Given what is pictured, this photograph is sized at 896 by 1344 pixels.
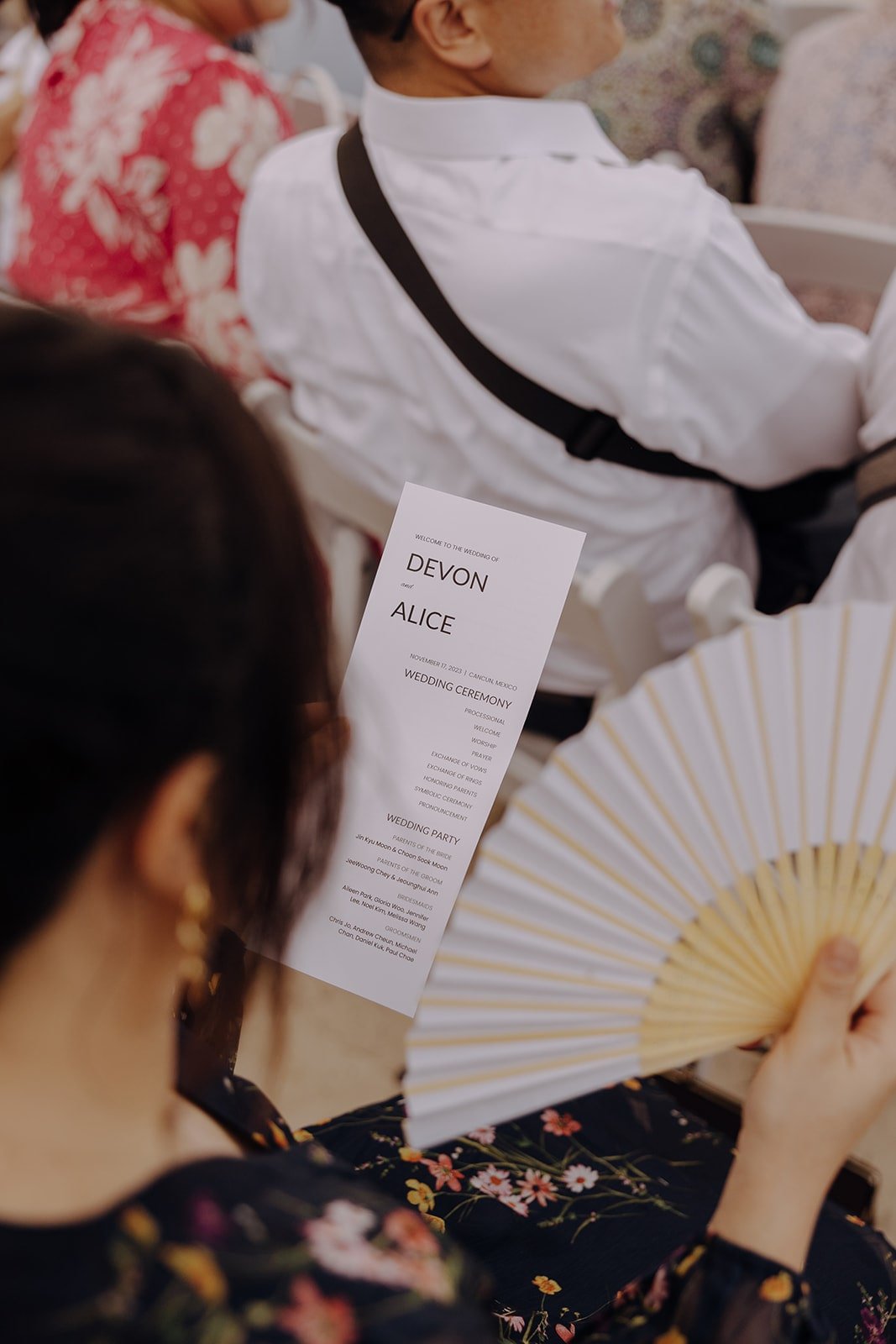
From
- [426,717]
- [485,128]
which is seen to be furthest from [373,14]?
[426,717]

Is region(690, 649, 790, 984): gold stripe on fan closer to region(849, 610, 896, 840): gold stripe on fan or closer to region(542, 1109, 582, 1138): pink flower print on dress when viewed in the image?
region(849, 610, 896, 840): gold stripe on fan

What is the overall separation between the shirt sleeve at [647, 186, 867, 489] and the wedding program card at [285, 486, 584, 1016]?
0.36m

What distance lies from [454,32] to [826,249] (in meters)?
0.47

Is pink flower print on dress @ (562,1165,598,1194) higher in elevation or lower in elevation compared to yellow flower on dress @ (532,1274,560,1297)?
lower

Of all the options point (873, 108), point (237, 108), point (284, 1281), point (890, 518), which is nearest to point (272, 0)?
point (237, 108)

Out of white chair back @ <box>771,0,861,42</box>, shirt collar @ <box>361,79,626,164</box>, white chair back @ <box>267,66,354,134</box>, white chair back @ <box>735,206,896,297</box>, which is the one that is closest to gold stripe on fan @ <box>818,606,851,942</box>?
shirt collar @ <box>361,79,626,164</box>

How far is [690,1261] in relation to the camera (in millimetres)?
531

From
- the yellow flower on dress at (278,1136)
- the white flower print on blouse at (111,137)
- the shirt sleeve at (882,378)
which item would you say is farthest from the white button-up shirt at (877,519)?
the white flower print on blouse at (111,137)

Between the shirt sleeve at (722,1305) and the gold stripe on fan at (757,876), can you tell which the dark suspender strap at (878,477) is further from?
the shirt sleeve at (722,1305)

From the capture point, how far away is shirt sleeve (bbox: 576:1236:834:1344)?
1.64 ft

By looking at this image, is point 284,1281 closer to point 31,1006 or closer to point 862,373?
point 31,1006

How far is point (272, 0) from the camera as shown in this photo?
1528 millimetres

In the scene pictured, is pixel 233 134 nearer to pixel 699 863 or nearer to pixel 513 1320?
pixel 699 863

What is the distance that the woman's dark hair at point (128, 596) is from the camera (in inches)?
15.2
